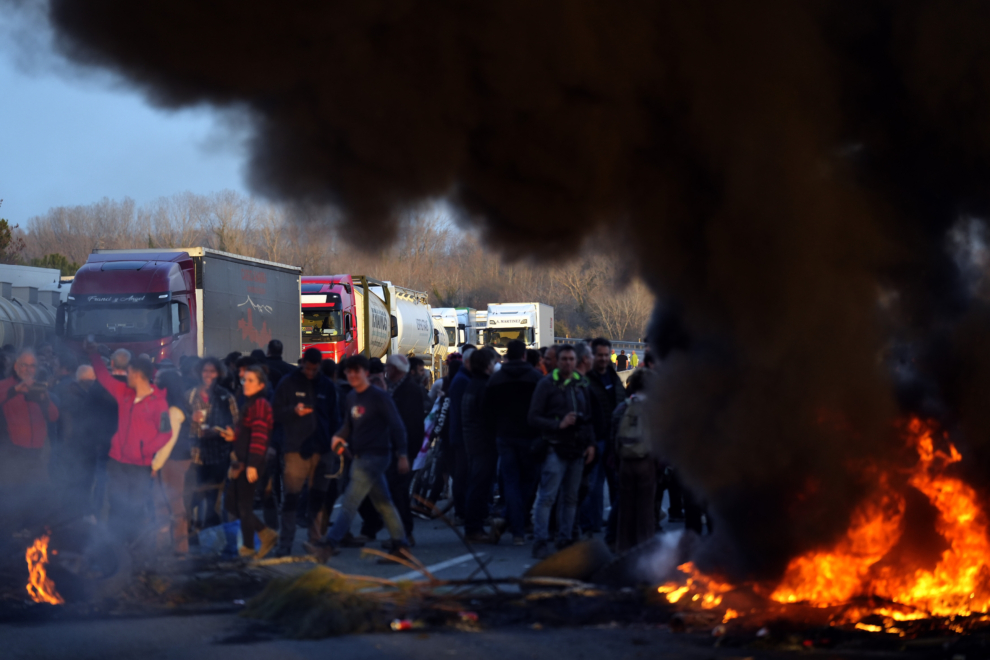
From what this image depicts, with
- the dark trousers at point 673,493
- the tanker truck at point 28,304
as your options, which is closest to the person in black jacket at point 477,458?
the dark trousers at point 673,493

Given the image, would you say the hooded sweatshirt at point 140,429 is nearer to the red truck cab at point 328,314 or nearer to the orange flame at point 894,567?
the orange flame at point 894,567

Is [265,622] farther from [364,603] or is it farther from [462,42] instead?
[462,42]

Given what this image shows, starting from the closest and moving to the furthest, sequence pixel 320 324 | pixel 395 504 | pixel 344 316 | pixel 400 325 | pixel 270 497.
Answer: pixel 270 497
pixel 395 504
pixel 344 316
pixel 320 324
pixel 400 325

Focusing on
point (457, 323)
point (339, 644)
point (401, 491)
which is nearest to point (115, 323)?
point (401, 491)

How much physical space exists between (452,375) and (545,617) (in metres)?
6.34

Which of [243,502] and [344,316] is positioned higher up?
[344,316]

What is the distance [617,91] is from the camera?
20.5 ft

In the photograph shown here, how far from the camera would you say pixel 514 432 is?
33.6ft

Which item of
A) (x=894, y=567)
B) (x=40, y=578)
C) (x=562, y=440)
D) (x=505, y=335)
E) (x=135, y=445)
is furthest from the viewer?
(x=505, y=335)

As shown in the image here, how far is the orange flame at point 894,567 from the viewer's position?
6551mm

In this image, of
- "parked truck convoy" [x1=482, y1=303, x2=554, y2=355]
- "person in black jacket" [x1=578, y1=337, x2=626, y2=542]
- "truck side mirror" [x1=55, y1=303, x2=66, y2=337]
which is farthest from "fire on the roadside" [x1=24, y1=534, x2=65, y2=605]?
"parked truck convoy" [x1=482, y1=303, x2=554, y2=355]

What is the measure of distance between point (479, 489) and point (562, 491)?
121cm

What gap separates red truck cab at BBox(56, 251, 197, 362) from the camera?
2191 centimetres

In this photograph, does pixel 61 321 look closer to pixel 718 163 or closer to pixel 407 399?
pixel 407 399
